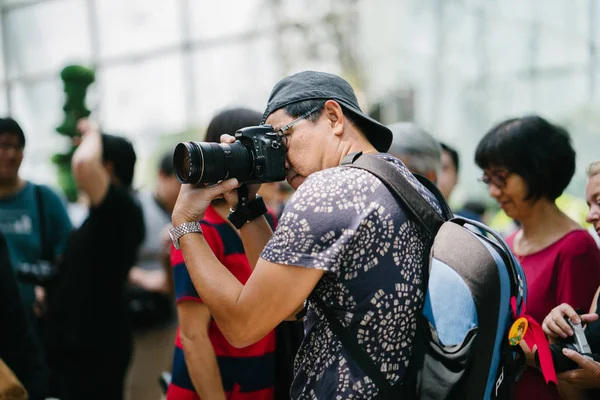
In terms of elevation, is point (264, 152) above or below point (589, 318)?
above

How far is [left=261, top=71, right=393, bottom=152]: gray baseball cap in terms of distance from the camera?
1514 millimetres

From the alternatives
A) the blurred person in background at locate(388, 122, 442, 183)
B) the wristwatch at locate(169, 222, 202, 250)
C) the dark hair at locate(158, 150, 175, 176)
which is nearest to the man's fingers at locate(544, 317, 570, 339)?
the blurred person in background at locate(388, 122, 442, 183)

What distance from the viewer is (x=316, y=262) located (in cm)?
128

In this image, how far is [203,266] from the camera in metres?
1.43

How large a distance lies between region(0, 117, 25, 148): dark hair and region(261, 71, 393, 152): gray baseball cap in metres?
2.17

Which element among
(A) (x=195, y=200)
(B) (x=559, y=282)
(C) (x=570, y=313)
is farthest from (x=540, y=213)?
(A) (x=195, y=200)

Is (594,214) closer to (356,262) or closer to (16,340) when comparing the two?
(356,262)

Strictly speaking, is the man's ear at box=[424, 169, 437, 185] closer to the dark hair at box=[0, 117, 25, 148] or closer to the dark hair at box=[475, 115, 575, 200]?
the dark hair at box=[475, 115, 575, 200]

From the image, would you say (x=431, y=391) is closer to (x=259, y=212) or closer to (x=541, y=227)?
(x=259, y=212)

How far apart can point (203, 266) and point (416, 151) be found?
131 centimetres

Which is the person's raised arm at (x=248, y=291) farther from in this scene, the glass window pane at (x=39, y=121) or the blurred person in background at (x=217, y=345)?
the glass window pane at (x=39, y=121)

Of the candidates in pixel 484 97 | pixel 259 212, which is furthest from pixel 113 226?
pixel 484 97

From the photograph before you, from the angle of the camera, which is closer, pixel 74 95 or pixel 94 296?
pixel 94 296

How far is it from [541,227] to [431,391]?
1.17 meters
